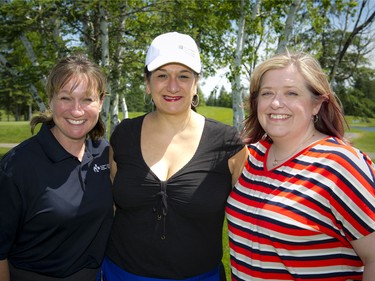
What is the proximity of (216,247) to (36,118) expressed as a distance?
5.72 feet

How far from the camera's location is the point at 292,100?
2.28 meters

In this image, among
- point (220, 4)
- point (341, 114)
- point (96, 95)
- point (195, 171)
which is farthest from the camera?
point (220, 4)

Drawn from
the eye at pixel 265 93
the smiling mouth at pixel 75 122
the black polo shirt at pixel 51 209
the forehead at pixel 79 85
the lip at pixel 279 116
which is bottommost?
the black polo shirt at pixel 51 209

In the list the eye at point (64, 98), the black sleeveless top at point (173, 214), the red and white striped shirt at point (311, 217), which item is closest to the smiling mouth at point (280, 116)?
the red and white striped shirt at point (311, 217)

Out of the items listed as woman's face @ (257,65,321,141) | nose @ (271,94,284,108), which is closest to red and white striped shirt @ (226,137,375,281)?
woman's face @ (257,65,321,141)

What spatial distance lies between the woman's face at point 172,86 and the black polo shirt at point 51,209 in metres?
0.74

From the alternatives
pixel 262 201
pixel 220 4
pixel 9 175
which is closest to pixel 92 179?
pixel 9 175

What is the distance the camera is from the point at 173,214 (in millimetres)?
2494

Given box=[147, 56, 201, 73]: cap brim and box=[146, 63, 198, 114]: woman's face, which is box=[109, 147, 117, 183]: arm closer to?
box=[146, 63, 198, 114]: woman's face

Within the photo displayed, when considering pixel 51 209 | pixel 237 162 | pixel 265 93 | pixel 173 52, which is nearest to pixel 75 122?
pixel 51 209

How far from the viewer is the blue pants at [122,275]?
2554 millimetres

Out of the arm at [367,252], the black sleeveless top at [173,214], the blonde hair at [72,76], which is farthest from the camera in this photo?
the blonde hair at [72,76]

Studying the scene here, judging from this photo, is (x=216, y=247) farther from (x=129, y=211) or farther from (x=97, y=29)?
(x=97, y=29)

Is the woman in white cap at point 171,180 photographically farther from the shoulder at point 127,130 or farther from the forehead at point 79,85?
the forehead at point 79,85
